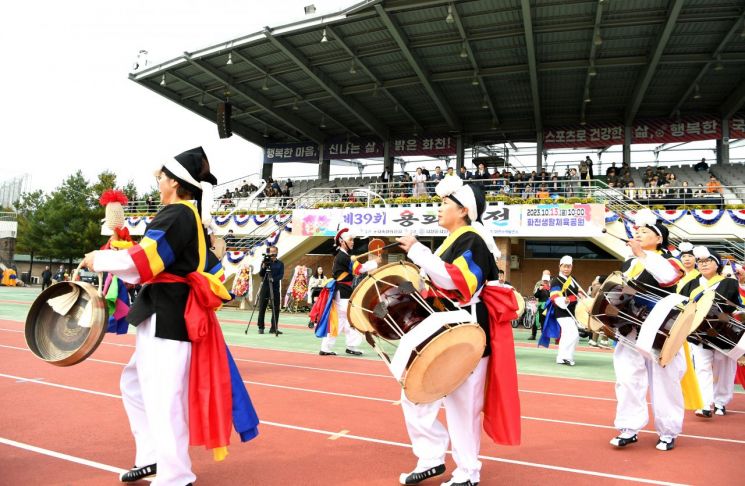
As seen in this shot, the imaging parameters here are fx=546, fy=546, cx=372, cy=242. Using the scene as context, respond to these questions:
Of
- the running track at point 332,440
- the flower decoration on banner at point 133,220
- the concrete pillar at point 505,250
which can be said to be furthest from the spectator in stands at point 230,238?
the running track at point 332,440

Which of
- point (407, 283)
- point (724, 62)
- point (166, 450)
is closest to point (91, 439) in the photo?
point (166, 450)

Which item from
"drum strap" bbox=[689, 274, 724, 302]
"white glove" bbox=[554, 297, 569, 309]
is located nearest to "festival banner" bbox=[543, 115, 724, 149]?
"white glove" bbox=[554, 297, 569, 309]

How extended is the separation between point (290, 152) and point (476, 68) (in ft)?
49.4

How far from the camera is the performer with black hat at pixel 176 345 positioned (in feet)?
9.80

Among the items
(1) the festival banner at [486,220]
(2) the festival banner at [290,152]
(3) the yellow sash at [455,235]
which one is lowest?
(3) the yellow sash at [455,235]

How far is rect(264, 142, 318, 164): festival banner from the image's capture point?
32594mm

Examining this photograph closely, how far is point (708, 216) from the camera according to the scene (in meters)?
16.9

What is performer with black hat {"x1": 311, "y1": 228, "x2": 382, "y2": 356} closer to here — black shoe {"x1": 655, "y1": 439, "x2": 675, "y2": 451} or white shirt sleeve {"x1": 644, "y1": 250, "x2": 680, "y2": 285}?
white shirt sleeve {"x1": 644, "y1": 250, "x2": 680, "y2": 285}

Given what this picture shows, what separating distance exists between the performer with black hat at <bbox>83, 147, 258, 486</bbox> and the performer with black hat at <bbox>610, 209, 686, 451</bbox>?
121 inches

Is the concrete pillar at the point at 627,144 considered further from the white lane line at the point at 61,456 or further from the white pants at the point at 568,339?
the white lane line at the point at 61,456

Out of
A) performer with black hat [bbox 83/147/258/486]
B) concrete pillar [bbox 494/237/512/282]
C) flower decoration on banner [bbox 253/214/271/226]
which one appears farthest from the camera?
flower decoration on banner [bbox 253/214/271/226]

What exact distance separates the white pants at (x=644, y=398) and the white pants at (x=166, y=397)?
344 centimetres

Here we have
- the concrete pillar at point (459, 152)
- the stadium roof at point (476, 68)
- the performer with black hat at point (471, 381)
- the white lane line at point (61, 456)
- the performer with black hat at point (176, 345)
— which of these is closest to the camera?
the performer with black hat at point (176, 345)

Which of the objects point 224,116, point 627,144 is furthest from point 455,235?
point 627,144
